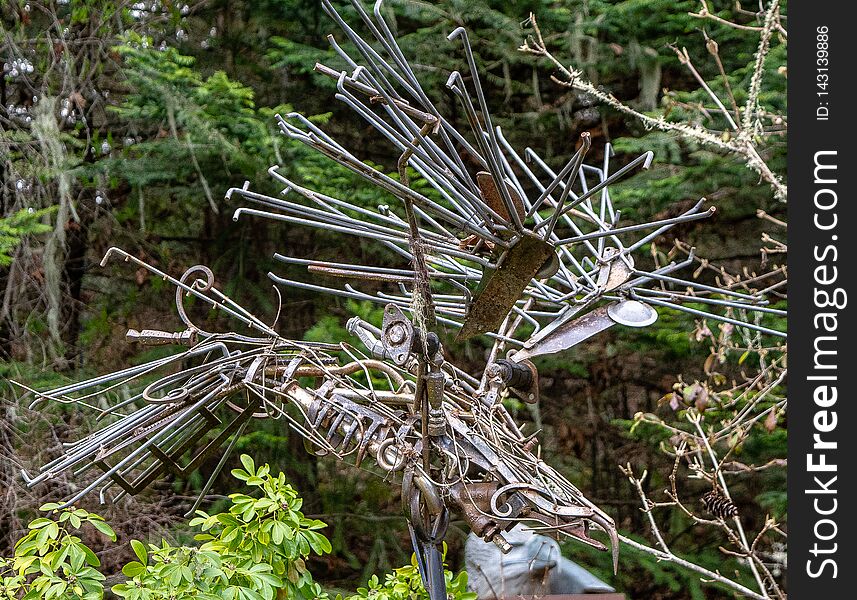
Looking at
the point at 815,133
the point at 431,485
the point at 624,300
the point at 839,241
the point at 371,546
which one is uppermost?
the point at 815,133

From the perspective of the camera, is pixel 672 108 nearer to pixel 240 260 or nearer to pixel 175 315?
pixel 240 260

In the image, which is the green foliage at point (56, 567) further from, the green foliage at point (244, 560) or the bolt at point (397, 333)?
the bolt at point (397, 333)

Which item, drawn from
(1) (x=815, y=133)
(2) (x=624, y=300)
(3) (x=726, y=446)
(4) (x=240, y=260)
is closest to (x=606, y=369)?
(3) (x=726, y=446)

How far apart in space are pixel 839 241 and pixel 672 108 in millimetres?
1337

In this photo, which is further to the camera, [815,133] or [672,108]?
[672,108]

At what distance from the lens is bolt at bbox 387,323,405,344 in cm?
120

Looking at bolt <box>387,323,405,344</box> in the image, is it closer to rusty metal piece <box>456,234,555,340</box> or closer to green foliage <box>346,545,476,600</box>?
rusty metal piece <box>456,234,555,340</box>

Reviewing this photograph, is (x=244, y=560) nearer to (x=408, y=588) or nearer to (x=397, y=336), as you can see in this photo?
(x=408, y=588)

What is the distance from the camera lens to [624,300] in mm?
1352

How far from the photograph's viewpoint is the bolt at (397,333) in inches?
47.1

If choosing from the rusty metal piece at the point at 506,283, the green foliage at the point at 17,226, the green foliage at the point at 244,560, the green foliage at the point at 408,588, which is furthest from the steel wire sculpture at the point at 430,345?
the green foliage at the point at 17,226

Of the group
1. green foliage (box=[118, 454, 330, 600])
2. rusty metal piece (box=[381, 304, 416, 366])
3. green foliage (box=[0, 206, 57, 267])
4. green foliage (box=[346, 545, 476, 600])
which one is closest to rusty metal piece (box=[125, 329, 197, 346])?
green foliage (box=[118, 454, 330, 600])

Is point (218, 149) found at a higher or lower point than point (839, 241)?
higher

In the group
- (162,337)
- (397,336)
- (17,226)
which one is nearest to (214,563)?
(162,337)
